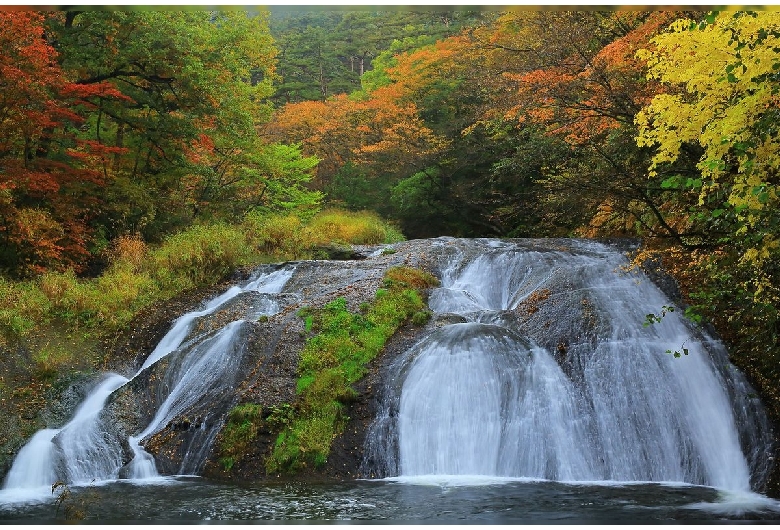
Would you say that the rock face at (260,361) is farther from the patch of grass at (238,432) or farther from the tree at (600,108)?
the tree at (600,108)

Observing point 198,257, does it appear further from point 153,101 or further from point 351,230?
point 351,230

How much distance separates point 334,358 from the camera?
35.4 ft

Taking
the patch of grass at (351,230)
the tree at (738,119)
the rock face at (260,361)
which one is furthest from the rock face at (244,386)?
the patch of grass at (351,230)

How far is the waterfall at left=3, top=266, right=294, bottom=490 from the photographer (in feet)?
28.7

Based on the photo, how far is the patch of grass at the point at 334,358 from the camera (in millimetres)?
9125

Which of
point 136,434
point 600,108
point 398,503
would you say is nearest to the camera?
point 398,503

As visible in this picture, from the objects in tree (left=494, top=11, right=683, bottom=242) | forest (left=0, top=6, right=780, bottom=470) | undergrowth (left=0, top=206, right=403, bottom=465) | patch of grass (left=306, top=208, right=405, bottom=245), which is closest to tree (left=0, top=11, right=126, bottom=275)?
forest (left=0, top=6, right=780, bottom=470)

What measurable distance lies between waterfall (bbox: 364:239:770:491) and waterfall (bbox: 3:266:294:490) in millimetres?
2881

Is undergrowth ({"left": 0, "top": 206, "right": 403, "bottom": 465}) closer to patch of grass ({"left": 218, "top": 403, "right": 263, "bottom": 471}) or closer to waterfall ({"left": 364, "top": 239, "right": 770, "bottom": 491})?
patch of grass ({"left": 218, "top": 403, "right": 263, "bottom": 471})

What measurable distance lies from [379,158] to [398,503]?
68.6ft

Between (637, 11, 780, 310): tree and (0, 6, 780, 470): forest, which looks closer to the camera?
(637, 11, 780, 310): tree

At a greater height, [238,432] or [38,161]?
[38,161]

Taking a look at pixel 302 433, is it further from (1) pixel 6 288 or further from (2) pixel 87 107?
(2) pixel 87 107

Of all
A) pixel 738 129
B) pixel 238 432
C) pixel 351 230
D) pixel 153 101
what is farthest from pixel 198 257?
pixel 738 129
